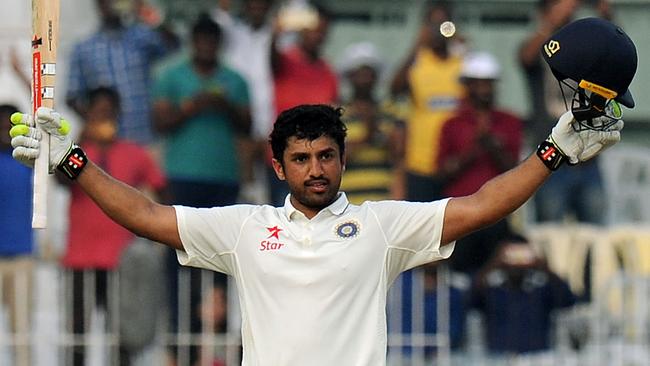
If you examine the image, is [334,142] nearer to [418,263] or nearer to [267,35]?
[418,263]

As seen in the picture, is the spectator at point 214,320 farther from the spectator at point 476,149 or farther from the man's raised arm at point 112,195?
the man's raised arm at point 112,195

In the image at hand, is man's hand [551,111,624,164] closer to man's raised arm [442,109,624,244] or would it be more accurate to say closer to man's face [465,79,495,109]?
man's raised arm [442,109,624,244]

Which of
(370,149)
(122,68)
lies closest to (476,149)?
(370,149)

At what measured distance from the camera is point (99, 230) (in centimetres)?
1157

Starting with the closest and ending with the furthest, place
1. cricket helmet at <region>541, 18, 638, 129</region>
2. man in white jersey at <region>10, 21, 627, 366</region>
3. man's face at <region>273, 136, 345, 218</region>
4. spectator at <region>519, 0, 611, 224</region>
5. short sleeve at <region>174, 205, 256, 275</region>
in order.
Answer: cricket helmet at <region>541, 18, 638, 129</region> < man in white jersey at <region>10, 21, 627, 366</region> < man's face at <region>273, 136, 345, 218</region> < short sleeve at <region>174, 205, 256, 275</region> < spectator at <region>519, 0, 611, 224</region>

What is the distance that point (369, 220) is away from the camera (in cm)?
627

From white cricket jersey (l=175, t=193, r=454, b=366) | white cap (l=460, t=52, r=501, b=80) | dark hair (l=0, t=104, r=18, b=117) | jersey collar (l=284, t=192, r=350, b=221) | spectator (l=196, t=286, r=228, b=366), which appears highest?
white cap (l=460, t=52, r=501, b=80)

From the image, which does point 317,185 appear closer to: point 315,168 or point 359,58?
point 315,168

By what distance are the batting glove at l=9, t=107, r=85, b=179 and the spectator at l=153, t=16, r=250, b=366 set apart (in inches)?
214

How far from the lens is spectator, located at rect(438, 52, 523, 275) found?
11.6 m

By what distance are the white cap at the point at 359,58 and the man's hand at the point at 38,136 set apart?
234 inches

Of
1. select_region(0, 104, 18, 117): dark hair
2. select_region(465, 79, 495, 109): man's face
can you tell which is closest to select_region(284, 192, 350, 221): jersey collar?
select_region(465, 79, 495, 109): man's face

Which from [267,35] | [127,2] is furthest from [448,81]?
[127,2]

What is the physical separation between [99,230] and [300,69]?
5.98 ft
